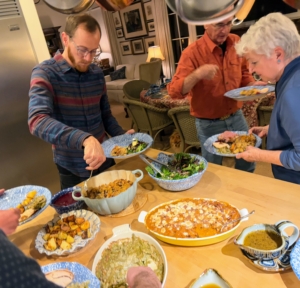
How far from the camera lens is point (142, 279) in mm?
686

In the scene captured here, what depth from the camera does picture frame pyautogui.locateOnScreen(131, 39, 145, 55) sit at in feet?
24.8

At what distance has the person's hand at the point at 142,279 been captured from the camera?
0.67 m

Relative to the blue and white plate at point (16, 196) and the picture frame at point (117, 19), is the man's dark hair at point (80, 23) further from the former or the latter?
the picture frame at point (117, 19)

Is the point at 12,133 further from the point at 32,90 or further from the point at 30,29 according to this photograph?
the point at 32,90

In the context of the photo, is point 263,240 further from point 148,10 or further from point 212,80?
point 148,10

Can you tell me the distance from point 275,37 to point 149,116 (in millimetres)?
2699

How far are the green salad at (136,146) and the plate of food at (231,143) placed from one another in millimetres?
386

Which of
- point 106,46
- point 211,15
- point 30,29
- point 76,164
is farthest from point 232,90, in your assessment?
point 106,46

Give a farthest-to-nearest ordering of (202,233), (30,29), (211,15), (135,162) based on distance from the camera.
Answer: (30,29) < (135,162) < (202,233) < (211,15)

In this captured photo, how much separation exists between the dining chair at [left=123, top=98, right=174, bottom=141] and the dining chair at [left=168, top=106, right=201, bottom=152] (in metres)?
0.47

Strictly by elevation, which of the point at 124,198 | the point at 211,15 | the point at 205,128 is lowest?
the point at 205,128

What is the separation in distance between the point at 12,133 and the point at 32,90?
1.06 m

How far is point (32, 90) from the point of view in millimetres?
1455

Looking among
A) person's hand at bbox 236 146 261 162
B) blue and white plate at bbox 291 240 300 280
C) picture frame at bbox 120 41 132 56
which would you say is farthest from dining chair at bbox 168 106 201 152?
picture frame at bbox 120 41 132 56
